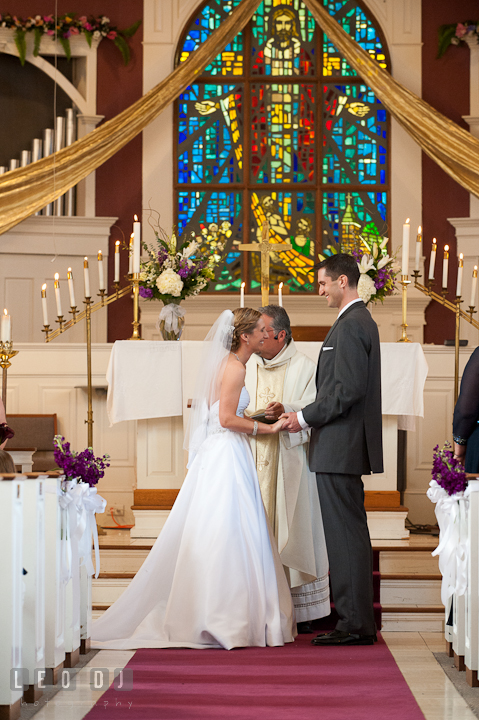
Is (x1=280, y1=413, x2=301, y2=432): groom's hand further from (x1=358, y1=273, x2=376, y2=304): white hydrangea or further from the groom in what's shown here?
(x1=358, y1=273, x2=376, y2=304): white hydrangea

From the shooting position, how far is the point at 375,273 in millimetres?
5523

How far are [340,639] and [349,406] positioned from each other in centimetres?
106

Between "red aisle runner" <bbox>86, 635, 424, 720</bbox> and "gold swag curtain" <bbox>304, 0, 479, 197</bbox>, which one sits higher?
"gold swag curtain" <bbox>304, 0, 479, 197</bbox>

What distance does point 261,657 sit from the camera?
362 cm

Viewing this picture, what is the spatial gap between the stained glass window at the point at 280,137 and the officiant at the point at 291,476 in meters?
3.97

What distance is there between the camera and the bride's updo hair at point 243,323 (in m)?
4.09

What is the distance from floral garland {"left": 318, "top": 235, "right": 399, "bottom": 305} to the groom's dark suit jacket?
1.40 metres

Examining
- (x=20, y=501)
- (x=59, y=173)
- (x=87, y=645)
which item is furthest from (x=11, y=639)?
(x=59, y=173)

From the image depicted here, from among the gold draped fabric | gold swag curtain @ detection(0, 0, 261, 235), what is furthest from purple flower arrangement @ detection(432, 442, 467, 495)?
gold swag curtain @ detection(0, 0, 261, 235)

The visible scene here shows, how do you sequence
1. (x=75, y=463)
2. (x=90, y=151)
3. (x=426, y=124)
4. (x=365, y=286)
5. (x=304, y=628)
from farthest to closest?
(x=90, y=151)
(x=426, y=124)
(x=365, y=286)
(x=304, y=628)
(x=75, y=463)

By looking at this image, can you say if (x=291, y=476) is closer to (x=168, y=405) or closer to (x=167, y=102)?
(x=168, y=405)

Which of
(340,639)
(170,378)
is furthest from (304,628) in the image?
(170,378)

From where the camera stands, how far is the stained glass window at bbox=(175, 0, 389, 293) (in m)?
8.58

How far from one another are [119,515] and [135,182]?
134 inches
